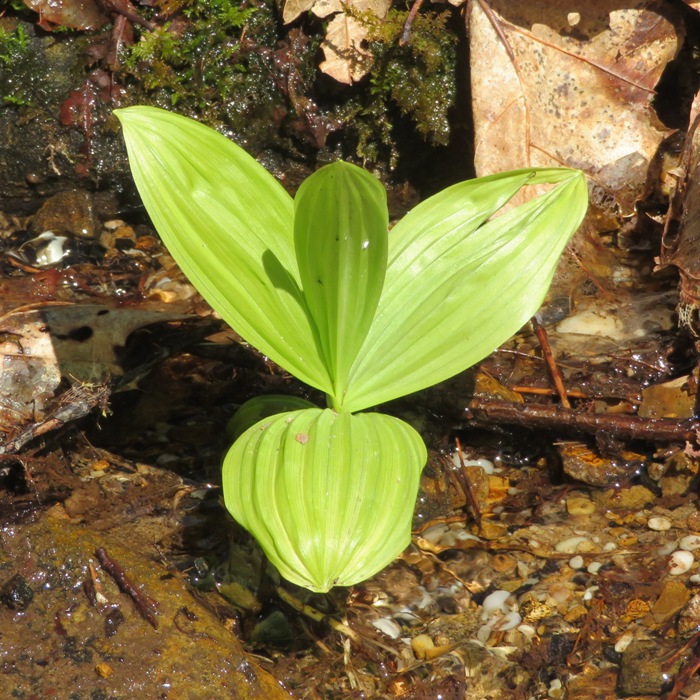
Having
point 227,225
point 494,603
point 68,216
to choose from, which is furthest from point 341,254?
point 68,216

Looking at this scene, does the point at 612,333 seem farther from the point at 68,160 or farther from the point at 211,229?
the point at 68,160

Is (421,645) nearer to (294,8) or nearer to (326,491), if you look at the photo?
(326,491)

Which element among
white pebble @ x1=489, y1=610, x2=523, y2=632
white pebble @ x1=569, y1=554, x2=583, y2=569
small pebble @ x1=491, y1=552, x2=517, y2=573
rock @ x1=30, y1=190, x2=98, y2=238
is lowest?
white pebble @ x1=489, y1=610, x2=523, y2=632

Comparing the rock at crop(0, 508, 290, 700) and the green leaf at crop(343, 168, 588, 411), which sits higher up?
the green leaf at crop(343, 168, 588, 411)

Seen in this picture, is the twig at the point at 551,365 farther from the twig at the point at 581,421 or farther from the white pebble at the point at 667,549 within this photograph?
the white pebble at the point at 667,549

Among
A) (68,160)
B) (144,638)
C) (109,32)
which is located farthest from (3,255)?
(144,638)

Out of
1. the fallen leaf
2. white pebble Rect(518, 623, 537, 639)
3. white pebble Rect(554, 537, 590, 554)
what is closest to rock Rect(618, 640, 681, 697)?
white pebble Rect(518, 623, 537, 639)

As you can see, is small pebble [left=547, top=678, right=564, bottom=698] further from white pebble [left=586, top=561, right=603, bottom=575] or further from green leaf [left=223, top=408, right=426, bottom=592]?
green leaf [left=223, top=408, right=426, bottom=592]
